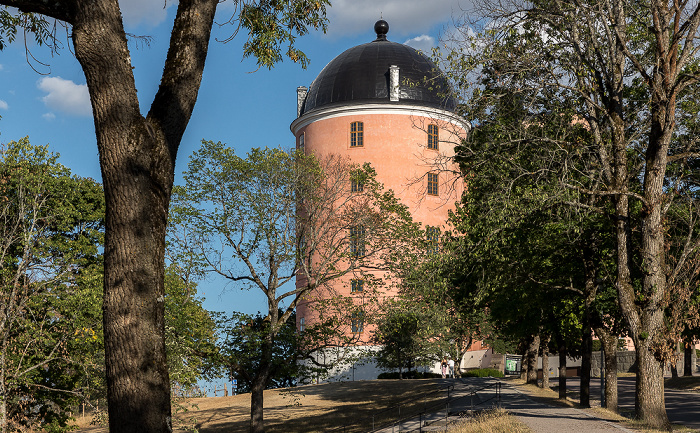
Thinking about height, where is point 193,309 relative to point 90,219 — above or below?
below

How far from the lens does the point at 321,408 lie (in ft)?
115

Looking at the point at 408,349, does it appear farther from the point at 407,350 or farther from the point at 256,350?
the point at 256,350

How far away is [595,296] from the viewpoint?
21.8 metres

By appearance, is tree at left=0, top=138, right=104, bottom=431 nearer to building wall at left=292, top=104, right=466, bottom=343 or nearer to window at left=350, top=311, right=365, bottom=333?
window at left=350, top=311, right=365, bottom=333

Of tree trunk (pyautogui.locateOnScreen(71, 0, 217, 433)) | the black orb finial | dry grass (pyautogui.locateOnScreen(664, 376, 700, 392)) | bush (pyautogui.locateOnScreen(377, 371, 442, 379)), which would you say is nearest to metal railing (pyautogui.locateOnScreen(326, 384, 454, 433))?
dry grass (pyautogui.locateOnScreen(664, 376, 700, 392))

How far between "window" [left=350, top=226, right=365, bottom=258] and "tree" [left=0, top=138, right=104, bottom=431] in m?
9.42

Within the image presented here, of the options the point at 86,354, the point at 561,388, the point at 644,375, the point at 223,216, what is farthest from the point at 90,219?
the point at 644,375

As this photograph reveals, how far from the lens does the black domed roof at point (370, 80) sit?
53062 millimetres

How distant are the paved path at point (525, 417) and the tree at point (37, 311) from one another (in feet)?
33.2

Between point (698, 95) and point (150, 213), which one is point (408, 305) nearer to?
point (698, 95)

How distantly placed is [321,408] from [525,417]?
1701 centimetres

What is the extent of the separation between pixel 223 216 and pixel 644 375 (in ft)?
52.4

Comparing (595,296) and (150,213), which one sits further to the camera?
(595,296)

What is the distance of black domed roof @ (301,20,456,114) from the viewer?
174ft
